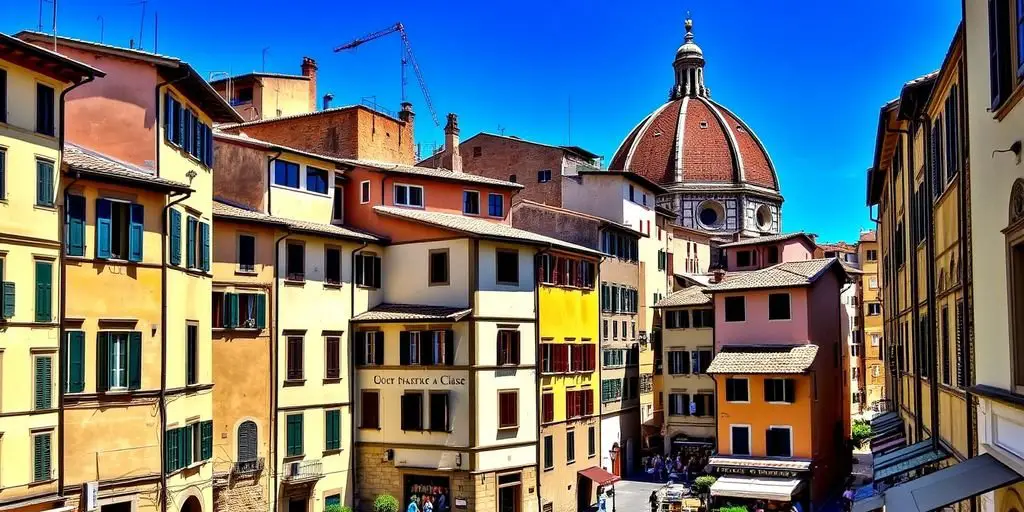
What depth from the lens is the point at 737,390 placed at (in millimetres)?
47906

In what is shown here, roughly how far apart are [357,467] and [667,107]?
7993cm

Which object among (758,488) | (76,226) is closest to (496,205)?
(758,488)

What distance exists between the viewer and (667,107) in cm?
11294

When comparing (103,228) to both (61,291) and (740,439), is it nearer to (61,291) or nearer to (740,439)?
(61,291)

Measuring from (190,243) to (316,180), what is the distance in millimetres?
12423

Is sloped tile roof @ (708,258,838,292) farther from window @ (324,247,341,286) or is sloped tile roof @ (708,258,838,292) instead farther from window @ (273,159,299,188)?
window @ (273,159,299,188)

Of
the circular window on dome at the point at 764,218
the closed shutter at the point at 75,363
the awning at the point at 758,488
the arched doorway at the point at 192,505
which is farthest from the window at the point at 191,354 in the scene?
the circular window on dome at the point at 764,218

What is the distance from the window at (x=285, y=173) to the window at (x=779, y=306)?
77.6 ft

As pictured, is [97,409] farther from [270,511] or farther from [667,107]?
[667,107]

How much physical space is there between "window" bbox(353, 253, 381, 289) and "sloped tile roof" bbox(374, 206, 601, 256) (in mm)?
2072

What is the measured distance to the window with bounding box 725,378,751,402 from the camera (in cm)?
4759

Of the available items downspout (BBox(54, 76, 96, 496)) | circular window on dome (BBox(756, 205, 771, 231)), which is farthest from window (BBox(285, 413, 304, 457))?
circular window on dome (BBox(756, 205, 771, 231))

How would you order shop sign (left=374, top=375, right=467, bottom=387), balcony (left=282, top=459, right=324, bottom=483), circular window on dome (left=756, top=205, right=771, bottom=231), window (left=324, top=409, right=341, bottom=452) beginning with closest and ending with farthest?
balcony (left=282, top=459, right=324, bottom=483)
window (left=324, top=409, right=341, bottom=452)
shop sign (left=374, top=375, right=467, bottom=387)
circular window on dome (left=756, top=205, right=771, bottom=231)

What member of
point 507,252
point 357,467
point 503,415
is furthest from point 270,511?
point 507,252
